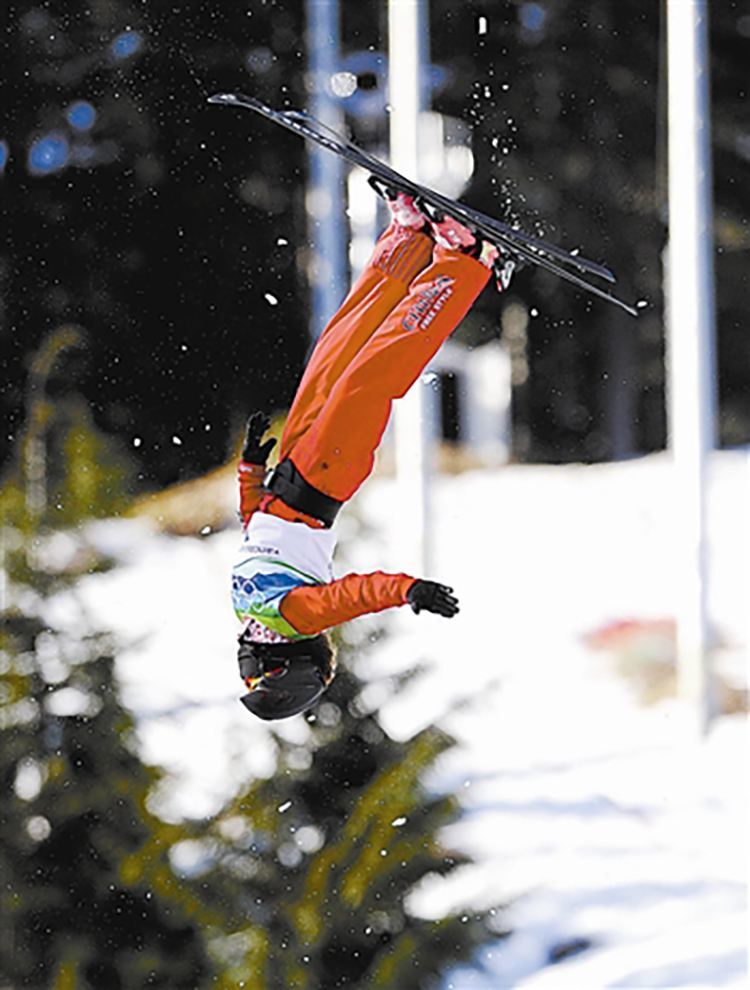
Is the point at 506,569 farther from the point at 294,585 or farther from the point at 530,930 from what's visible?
the point at 294,585

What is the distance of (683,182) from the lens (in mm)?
1475

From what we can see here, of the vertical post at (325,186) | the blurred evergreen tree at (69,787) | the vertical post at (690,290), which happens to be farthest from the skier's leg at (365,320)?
the blurred evergreen tree at (69,787)

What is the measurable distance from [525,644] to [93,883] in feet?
2.21

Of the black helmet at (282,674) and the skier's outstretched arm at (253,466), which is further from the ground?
the skier's outstretched arm at (253,466)

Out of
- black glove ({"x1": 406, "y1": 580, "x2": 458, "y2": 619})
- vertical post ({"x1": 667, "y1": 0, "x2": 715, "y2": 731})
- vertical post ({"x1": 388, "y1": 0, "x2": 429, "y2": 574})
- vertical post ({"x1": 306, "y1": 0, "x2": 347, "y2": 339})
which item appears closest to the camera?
black glove ({"x1": 406, "y1": 580, "x2": 458, "y2": 619})

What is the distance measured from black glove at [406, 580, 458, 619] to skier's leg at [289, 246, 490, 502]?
105mm

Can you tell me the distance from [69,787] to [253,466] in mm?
833

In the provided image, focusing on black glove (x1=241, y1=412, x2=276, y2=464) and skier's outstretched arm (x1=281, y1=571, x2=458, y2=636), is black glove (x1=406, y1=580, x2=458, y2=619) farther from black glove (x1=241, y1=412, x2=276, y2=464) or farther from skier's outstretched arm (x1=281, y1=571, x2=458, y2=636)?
black glove (x1=241, y1=412, x2=276, y2=464)

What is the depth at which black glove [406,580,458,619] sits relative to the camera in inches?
28.8

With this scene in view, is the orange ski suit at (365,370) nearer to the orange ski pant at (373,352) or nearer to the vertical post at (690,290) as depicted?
the orange ski pant at (373,352)

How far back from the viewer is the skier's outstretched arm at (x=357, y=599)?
0.74 meters

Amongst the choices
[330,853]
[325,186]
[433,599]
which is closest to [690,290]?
[325,186]

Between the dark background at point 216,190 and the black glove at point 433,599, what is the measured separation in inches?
21.9

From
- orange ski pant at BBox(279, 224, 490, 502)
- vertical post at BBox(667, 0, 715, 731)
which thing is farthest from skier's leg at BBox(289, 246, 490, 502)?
vertical post at BBox(667, 0, 715, 731)
